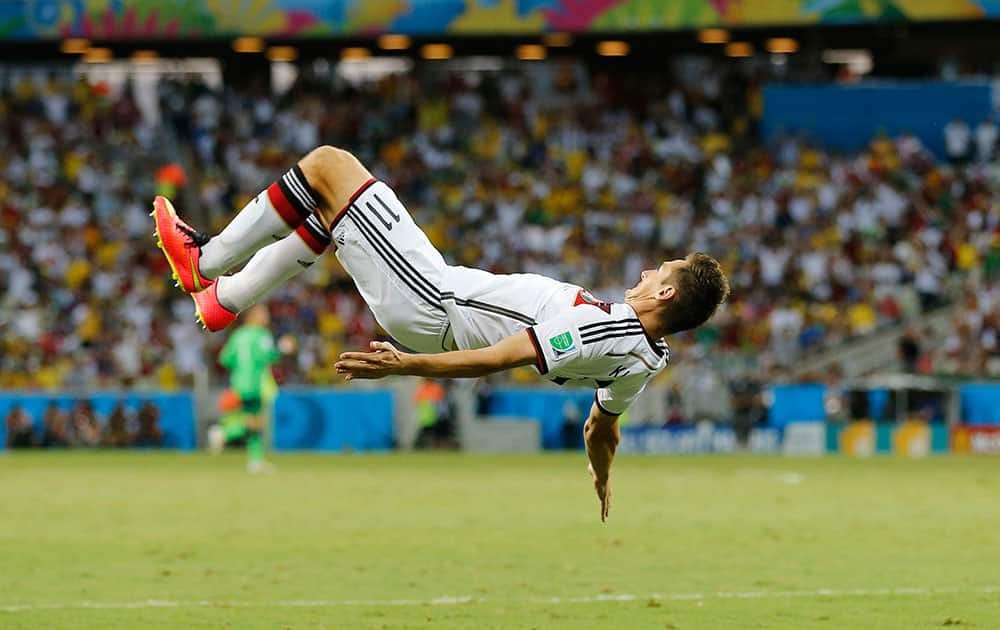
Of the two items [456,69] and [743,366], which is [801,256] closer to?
[743,366]

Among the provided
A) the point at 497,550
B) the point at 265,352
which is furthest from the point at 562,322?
the point at 265,352

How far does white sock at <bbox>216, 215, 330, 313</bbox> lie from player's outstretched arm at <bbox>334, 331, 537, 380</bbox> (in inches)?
51.0

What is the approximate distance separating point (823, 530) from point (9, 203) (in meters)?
28.7

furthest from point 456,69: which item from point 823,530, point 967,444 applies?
point 823,530

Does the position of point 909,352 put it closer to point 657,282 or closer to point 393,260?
point 657,282

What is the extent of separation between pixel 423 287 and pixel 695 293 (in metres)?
1.53

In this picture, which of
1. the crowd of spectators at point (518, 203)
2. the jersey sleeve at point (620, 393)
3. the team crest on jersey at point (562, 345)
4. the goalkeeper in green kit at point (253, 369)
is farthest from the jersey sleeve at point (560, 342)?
the crowd of spectators at point (518, 203)

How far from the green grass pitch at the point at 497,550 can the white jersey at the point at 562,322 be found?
2033 millimetres

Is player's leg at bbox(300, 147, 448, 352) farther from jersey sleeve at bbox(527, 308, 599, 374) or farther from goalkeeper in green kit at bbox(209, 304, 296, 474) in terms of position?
goalkeeper in green kit at bbox(209, 304, 296, 474)

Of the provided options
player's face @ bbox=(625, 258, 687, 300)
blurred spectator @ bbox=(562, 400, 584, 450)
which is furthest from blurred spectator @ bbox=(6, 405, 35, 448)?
player's face @ bbox=(625, 258, 687, 300)

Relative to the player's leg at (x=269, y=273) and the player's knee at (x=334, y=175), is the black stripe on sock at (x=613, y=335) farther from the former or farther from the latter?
the player's leg at (x=269, y=273)

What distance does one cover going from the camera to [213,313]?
9773 millimetres

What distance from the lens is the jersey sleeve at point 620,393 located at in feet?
31.6

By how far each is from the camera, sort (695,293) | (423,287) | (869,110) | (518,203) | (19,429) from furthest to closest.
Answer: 1. (869,110)
2. (518,203)
3. (19,429)
4. (423,287)
5. (695,293)
